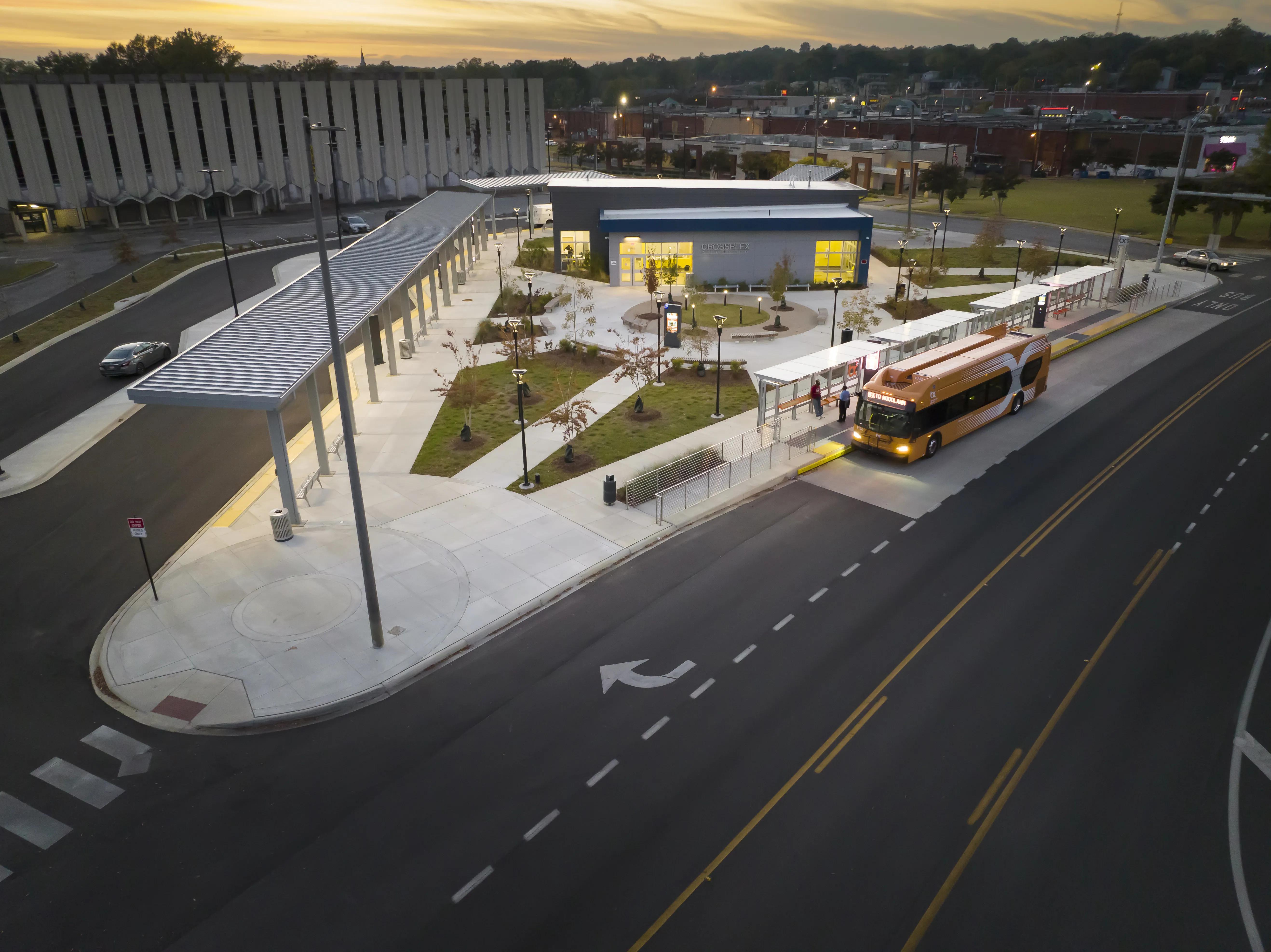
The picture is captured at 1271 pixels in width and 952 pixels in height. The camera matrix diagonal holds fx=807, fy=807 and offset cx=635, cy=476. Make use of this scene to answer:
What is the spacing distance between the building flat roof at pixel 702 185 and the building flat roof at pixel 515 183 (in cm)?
575

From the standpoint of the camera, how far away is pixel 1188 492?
24594 mm

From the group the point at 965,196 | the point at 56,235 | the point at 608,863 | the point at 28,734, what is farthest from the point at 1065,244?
the point at 56,235

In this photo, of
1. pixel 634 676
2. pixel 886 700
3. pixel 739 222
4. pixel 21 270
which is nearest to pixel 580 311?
pixel 739 222

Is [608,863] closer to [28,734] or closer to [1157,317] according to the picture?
[28,734]

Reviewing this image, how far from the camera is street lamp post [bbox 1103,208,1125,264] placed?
56.1 meters

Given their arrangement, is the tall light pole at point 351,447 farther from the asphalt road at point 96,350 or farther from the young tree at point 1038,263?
the young tree at point 1038,263

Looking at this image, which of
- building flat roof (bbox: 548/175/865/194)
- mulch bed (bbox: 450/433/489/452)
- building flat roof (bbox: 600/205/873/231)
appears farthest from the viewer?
building flat roof (bbox: 548/175/865/194)

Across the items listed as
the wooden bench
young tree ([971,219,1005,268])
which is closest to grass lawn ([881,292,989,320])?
young tree ([971,219,1005,268])

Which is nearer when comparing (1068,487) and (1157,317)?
(1068,487)

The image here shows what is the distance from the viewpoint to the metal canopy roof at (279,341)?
2081 cm

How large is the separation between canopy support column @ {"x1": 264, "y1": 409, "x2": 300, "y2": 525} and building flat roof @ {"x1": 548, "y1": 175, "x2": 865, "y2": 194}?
131ft

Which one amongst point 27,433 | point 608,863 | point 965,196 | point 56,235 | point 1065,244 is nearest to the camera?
point 608,863

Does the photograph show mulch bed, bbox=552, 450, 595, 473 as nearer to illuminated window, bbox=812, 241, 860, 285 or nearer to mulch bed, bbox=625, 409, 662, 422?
mulch bed, bbox=625, 409, 662, 422

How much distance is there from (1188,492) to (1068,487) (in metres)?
3.50
